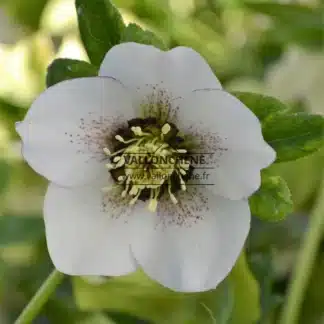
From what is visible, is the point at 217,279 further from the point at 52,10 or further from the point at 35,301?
the point at 52,10

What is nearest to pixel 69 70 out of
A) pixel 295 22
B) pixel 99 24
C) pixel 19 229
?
pixel 99 24

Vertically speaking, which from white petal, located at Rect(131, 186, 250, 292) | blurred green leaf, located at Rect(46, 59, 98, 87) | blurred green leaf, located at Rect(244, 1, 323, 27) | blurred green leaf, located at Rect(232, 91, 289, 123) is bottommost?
blurred green leaf, located at Rect(244, 1, 323, 27)

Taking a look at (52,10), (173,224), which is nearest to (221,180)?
(173,224)

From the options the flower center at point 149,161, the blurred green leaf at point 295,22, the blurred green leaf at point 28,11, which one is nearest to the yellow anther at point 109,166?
the flower center at point 149,161

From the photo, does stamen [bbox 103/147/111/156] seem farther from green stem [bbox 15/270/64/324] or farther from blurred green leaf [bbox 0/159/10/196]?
blurred green leaf [bbox 0/159/10/196]

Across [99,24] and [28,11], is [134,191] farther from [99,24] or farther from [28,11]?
[28,11]

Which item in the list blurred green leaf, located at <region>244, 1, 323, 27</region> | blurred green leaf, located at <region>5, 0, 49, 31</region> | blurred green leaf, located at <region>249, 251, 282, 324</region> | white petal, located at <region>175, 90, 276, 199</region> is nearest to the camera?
white petal, located at <region>175, 90, 276, 199</region>

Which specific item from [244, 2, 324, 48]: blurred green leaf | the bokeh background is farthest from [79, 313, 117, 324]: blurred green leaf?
[244, 2, 324, 48]: blurred green leaf

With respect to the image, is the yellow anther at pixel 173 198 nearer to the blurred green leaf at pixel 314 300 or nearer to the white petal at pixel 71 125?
the white petal at pixel 71 125
